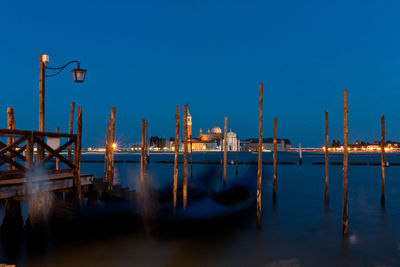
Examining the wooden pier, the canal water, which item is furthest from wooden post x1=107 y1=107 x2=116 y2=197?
the wooden pier

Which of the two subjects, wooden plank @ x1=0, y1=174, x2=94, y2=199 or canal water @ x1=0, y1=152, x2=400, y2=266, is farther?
canal water @ x1=0, y1=152, x2=400, y2=266

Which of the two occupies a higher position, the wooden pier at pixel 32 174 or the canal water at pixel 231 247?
the wooden pier at pixel 32 174

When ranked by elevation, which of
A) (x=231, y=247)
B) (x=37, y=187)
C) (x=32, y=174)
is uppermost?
(x=32, y=174)

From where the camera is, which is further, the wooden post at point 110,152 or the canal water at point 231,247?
the wooden post at point 110,152

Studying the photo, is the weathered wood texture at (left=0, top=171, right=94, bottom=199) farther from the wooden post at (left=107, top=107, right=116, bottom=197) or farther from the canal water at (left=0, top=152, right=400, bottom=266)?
the wooden post at (left=107, top=107, right=116, bottom=197)

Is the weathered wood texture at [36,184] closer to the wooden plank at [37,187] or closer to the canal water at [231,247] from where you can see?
the wooden plank at [37,187]

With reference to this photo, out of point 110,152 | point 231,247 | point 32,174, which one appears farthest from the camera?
point 110,152

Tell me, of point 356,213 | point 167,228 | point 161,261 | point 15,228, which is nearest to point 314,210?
point 356,213

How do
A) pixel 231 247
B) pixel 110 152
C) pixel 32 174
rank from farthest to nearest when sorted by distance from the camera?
1. pixel 110 152
2. pixel 231 247
3. pixel 32 174

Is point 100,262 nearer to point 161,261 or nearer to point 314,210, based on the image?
point 161,261

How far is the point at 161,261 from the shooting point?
270 inches

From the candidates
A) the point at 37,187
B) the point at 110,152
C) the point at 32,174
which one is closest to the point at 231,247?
the point at 37,187

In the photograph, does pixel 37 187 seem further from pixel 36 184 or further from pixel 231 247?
pixel 231 247

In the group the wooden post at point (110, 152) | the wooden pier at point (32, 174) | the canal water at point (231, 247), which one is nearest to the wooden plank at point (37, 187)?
the wooden pier at point (32, 174)
